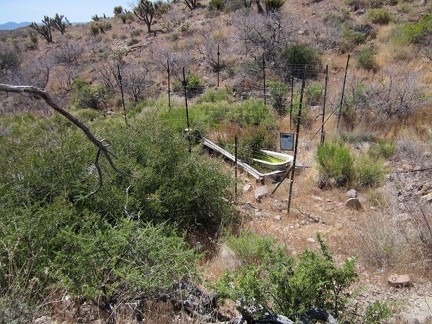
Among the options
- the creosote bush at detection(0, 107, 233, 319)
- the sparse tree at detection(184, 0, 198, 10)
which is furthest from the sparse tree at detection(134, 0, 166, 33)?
the creosote bush at detection(0, 107, 233, 319)

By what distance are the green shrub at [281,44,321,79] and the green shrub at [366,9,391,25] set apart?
4163mm

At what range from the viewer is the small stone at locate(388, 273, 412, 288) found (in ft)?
9.55

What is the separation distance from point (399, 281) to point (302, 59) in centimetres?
961

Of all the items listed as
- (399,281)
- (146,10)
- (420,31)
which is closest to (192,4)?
(146,10)

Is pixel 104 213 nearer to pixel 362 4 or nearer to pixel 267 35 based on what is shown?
pixel 267 35

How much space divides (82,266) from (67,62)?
17191 mm

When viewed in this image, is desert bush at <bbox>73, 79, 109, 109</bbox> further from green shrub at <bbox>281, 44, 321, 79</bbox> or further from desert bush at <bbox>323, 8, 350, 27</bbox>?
desert bush at <bbox>323, 8, 350, 27</bbox>

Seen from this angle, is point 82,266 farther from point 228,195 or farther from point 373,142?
point 373,142

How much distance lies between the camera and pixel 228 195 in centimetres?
446

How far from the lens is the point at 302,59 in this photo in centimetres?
1115

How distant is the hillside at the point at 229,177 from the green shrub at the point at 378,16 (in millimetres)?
385

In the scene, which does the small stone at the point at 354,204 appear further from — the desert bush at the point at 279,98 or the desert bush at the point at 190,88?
the desert bush at the point at 190,88

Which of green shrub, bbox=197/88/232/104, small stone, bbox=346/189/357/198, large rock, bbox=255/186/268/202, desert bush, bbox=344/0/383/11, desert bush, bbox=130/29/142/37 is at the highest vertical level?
desert bush, bbox=344/0/383/11

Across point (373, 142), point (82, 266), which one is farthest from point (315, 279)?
point (373, 142)
